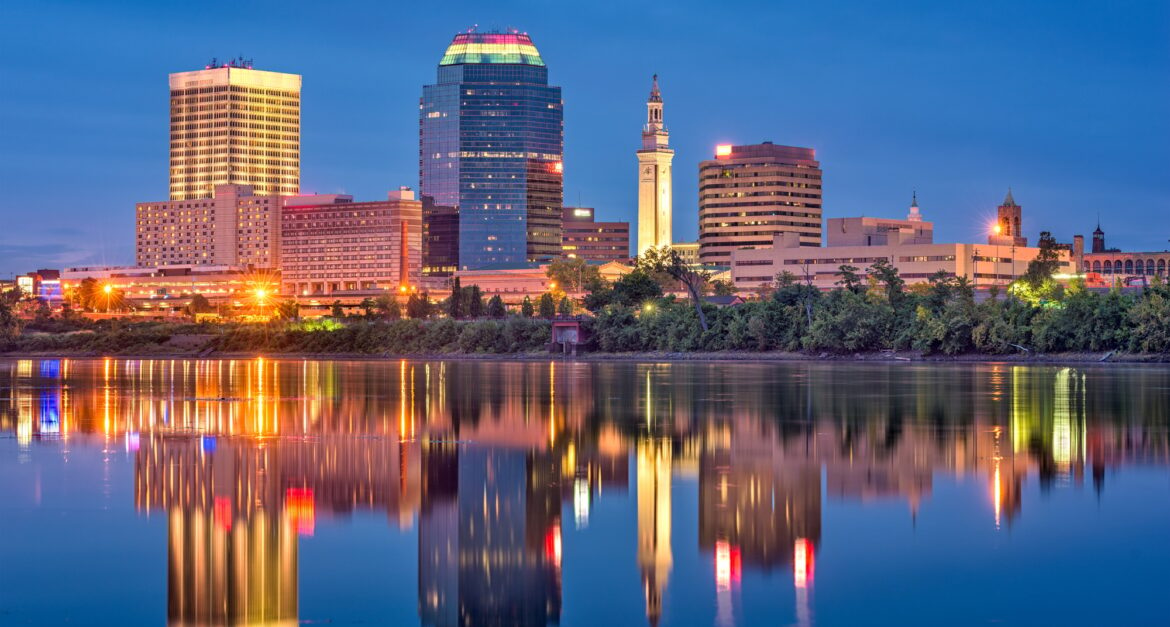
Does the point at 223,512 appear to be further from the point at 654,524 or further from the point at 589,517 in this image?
the point at 654,524

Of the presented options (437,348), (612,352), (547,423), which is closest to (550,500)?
(547,423)

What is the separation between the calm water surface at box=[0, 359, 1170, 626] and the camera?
17.5 m

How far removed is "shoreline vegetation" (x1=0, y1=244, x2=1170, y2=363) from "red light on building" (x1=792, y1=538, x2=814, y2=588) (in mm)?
76224

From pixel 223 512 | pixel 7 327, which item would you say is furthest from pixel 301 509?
pixel 7 327

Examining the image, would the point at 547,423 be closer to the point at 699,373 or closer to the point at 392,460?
the point at 392,460

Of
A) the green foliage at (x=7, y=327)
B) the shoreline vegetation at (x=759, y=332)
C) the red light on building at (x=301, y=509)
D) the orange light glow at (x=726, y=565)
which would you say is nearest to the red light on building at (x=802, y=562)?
the orange light glow at (x=726, y=565)

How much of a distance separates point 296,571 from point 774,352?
315ft

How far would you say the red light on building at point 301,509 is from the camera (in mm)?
Answer: 22422

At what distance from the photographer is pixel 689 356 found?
114250mm

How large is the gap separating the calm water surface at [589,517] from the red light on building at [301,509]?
0.09 metres

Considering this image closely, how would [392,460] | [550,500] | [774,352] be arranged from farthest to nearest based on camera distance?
1. [774,352]
2. [392,460]
3. [550,500]

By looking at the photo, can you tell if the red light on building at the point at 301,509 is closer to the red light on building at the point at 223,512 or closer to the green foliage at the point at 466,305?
the red light on building at the point at 223,512

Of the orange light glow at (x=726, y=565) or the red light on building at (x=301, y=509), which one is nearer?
the orange light glow at (x=726, y=565)

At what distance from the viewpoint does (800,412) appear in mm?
45188
